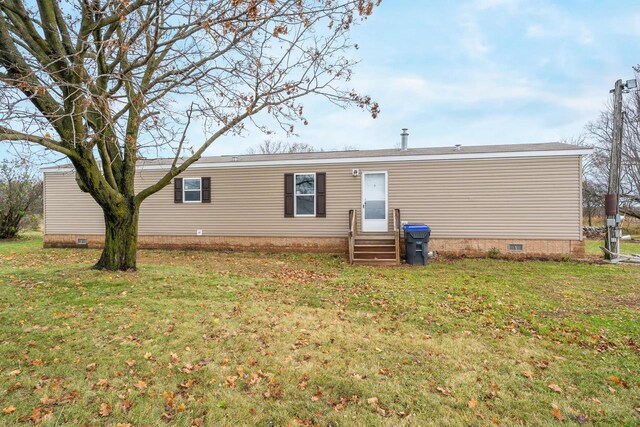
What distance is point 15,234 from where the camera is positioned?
16656mm

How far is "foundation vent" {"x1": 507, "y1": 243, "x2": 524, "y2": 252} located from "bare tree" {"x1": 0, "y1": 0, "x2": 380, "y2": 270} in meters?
6.47

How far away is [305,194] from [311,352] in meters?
7.90

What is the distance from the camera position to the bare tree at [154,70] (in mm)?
4953

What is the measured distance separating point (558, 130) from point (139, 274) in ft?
108

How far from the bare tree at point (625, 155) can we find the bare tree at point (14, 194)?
28.2 meters

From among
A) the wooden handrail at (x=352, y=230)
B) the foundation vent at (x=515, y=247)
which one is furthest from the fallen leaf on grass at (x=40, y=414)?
the foundation vent at (x=515, y=247)

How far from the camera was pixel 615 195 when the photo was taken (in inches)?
383

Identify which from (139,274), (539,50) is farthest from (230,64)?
(539,50)

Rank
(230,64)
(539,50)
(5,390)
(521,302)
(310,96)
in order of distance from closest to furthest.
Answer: (5,390), (521,302), (230,64), (310,96), (539,50)

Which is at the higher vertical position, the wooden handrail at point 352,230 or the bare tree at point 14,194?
the bare tree at point 14,194

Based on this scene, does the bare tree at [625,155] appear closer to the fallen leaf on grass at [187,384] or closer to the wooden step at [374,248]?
the wooden step at [374,248]

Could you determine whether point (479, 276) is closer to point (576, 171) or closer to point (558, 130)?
point (576, 171)

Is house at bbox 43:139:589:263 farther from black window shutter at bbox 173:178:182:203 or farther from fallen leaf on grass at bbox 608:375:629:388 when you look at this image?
fallen leaf on grass at bbox 608:375:629:388

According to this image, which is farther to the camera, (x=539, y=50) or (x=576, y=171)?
(x=539, y=50)
